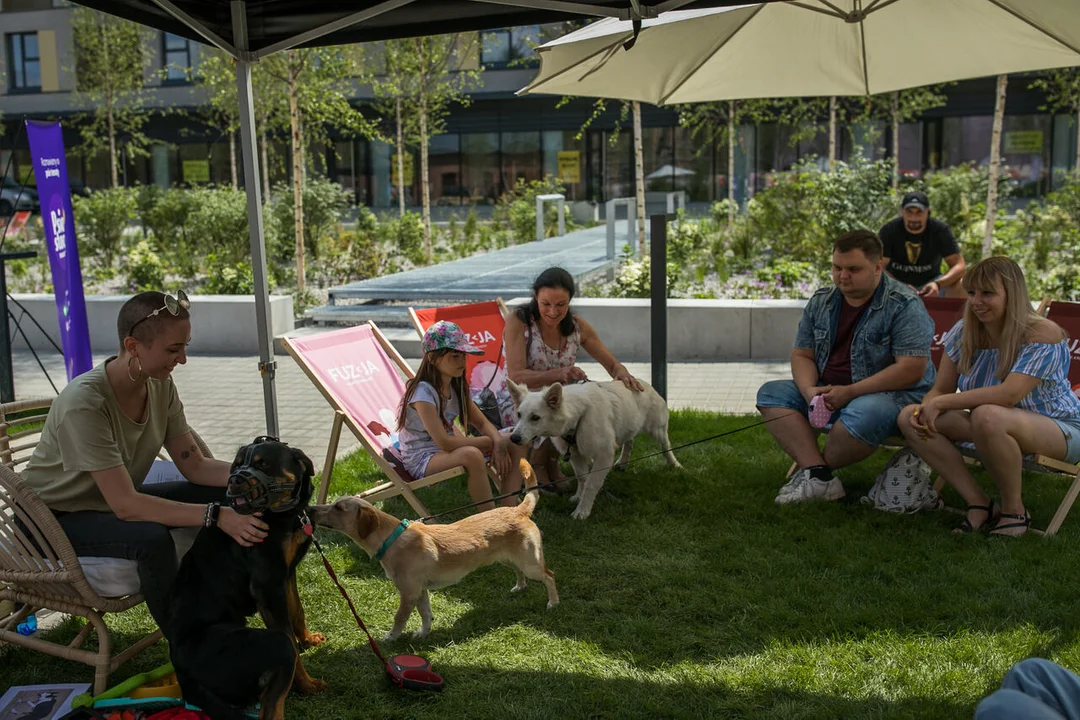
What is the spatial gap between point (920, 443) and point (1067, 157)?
30463 millimetres

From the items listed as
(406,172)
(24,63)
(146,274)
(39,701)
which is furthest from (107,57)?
(39,701)

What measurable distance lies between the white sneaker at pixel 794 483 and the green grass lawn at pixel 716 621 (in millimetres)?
103

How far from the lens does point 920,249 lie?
8.40 meters

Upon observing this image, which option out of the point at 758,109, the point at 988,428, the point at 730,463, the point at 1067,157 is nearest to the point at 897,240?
the point at 730,463

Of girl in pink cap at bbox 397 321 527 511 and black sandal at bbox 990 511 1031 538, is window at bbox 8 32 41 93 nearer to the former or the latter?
girl in pink cap at bbox 397 321 527 511

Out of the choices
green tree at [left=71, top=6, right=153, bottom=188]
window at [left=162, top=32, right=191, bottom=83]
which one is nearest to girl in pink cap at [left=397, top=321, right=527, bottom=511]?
green tree at [left=71, top=6, right=153, bottom=188]

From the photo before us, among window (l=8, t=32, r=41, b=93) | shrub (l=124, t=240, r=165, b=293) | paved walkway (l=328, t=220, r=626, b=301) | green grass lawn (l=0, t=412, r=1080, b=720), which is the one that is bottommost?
green grass lawn (l=0, t=412, r=1080, b=720)

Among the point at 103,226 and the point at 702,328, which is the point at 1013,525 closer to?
the point at 702,328

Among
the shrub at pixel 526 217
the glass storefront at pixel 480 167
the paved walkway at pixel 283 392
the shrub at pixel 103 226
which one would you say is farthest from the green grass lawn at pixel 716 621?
the glass storefront at pixel 480 167

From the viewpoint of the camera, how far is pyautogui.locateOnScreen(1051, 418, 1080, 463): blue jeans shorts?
511cm

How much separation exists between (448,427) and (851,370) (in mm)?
2363

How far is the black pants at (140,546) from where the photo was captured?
351 cm

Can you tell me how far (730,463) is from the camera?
6559mm

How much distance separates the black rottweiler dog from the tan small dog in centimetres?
43
